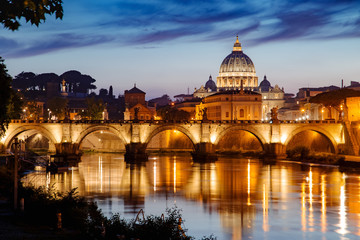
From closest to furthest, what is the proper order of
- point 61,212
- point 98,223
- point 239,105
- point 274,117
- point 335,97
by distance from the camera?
point 98,223 → point 61,212 → point 274,117 → point 335,97 → point 239,105

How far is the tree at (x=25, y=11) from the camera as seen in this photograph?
1577cm

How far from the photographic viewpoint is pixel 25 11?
52.5ft

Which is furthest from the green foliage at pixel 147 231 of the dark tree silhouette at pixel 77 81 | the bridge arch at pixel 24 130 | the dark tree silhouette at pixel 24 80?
the dark tree silhouette at pixel 77 81

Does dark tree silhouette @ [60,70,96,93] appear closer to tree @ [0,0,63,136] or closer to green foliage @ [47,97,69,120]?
green foliage @ [47,97,69,120]

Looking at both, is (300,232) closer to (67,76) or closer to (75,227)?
(75,227)

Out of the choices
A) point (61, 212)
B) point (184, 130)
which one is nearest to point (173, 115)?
point (184, 130)

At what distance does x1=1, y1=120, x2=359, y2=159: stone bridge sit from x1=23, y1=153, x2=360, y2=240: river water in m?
8.89

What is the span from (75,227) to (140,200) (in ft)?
57.7

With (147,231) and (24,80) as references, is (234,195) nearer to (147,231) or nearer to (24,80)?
(147,231)

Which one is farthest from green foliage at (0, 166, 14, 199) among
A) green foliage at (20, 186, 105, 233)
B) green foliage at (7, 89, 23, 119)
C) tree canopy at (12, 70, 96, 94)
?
tree canopy at (12, 70, 96, 94)

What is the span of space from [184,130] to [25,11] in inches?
2556

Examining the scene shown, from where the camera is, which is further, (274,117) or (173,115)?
(173,115)

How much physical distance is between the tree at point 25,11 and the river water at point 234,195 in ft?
50.3

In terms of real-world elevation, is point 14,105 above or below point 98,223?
above
